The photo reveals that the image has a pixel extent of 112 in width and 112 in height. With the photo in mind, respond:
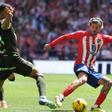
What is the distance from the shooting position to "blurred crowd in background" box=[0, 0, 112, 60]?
31109 millimetres

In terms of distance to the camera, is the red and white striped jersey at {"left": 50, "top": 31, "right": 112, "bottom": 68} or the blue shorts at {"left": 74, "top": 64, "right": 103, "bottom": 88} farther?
the red and white striped jersey at {"left": 50, "top": 31, "right": 112, "bottom": 68}

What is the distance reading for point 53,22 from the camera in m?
34.2

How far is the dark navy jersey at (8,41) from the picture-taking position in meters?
12.0

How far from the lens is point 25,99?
15500 millimetres

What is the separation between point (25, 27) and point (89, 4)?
423 cm

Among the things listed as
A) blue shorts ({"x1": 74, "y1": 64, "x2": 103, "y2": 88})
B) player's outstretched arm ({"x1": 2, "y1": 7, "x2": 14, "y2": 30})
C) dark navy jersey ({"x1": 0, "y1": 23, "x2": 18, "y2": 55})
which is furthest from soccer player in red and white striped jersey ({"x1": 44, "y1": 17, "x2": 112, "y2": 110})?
player's outstretched arm ({"x1": 2, "y1": 7, "x2": 14, "y2": 30})

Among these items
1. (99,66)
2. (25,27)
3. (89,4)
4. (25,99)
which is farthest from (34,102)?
(89,4)

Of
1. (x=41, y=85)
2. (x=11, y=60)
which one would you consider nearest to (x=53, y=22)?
(x=11, y=60)

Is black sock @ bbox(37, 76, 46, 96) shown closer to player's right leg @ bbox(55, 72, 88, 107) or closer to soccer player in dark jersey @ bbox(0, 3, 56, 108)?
soccer player in dark jersey @ bbox(0, 3, 56, 108)

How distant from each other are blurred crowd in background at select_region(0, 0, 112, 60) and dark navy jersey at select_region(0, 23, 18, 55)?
18.3 m

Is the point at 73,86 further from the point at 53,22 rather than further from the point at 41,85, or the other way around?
the point at 53,22

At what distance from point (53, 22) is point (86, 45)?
71.0 ft

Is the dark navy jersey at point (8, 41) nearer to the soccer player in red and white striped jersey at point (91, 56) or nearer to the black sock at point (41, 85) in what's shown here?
the black sock at point (41, 85)

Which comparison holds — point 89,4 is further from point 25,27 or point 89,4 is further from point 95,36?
point 95,36
